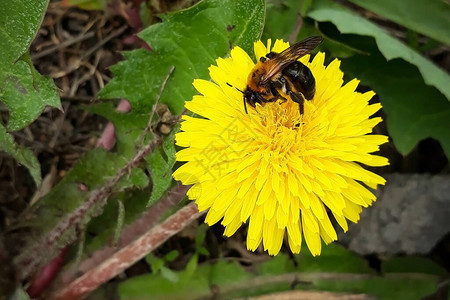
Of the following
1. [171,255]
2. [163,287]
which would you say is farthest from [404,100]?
[163,287]

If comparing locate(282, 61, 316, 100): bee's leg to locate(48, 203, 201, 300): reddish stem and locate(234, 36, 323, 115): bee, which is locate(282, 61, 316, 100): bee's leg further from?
locate(48, 203, 201, 300): reddish stem

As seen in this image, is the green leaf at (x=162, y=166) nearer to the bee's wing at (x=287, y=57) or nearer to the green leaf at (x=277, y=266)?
the bee's wing at (x=287, y=57)

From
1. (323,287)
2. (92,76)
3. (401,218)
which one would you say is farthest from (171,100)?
(401,218)

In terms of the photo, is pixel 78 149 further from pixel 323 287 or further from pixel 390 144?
pixel 390 144

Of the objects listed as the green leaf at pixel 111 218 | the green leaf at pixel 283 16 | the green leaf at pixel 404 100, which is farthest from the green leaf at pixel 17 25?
the green leaf at pixel 404 100

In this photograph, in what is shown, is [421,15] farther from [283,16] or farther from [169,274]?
[169,274]

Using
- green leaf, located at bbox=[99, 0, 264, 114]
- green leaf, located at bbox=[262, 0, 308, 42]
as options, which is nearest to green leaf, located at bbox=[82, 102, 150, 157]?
green leaf, located at bbox=[99, 0, 264, 114]
